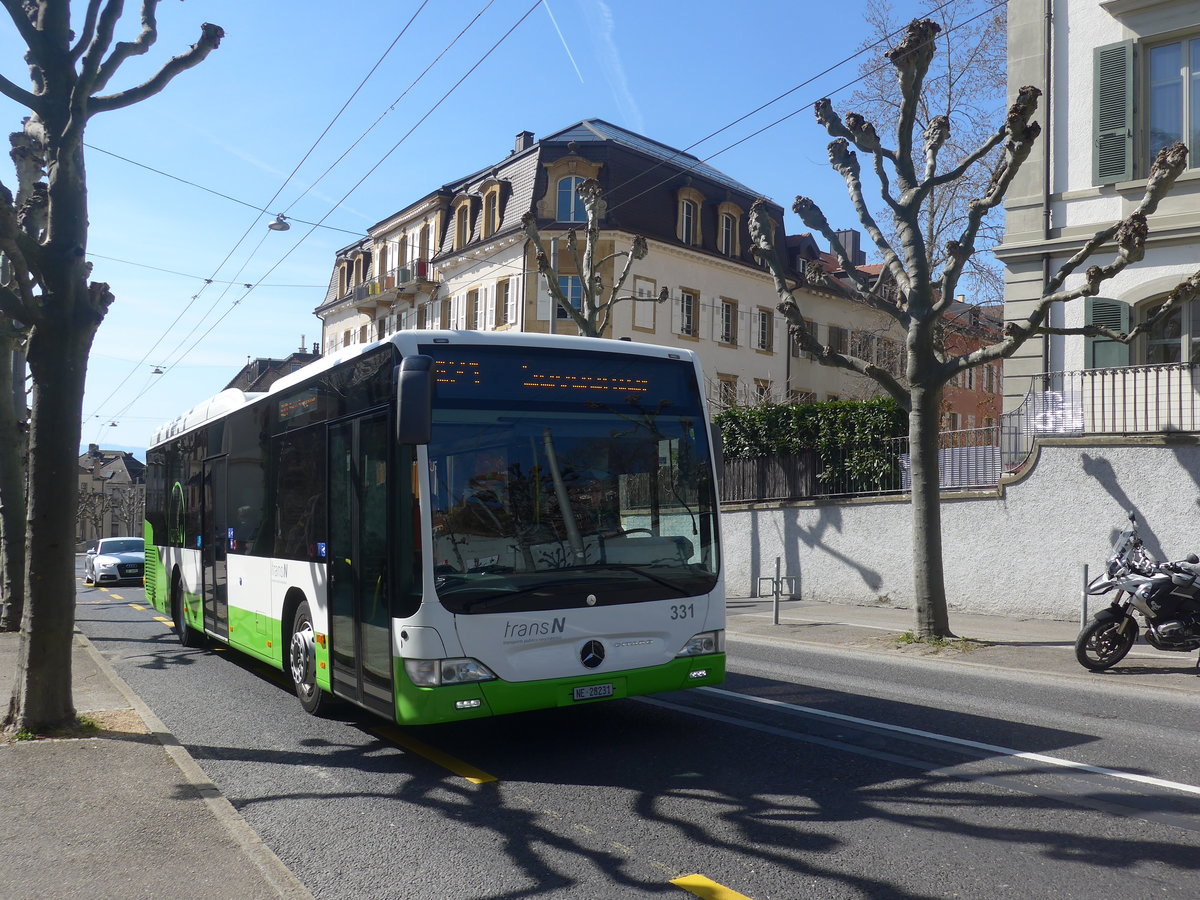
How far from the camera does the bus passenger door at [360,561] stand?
7.05 m

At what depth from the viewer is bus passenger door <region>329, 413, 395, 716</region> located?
7.05 metres

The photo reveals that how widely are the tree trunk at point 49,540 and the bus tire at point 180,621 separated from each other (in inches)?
248

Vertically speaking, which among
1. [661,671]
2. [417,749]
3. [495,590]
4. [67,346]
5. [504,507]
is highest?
[67,346]

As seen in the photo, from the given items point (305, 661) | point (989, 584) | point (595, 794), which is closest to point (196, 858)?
point (595, 794)

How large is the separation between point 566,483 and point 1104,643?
6615 mm

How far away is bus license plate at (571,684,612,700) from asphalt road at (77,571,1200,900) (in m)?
0.41

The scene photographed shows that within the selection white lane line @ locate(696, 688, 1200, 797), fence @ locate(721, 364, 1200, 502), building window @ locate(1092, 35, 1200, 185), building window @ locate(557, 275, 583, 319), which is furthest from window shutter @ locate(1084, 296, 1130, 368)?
building window @ locate(557, 275, 583, 319)

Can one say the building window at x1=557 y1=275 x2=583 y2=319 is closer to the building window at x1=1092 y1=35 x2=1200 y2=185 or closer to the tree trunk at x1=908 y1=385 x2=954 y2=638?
the building window at x1=1092 y1=35 x2=1200 y2=185

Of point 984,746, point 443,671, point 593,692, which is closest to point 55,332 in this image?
point 443,671

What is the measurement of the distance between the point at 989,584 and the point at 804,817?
1194 centimetres

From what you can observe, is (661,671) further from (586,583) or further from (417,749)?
(417,749)

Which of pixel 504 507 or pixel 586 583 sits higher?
pixel 504 507

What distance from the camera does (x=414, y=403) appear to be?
6.50m

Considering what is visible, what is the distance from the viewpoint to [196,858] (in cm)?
491
